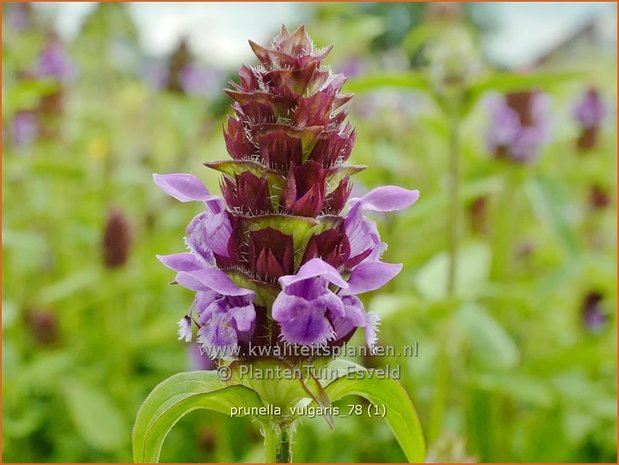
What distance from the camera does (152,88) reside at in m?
3.74

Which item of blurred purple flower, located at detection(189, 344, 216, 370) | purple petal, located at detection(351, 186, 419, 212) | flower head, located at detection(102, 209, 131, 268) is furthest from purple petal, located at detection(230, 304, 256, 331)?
flower head, located at detection(102, 209, 131, 268)

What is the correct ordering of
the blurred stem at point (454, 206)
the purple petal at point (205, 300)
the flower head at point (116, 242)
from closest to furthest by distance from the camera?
1. the purple petal at point (205, 300)
2. the blurred stem at point (454, 206)
3. the flower head at point (116, 242)

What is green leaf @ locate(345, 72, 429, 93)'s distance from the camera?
1.83 metres

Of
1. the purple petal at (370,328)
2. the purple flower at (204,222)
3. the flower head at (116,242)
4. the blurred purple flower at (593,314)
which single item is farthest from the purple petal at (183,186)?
the blurred purple flower at (593,314)

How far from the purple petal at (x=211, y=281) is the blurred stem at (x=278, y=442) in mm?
179

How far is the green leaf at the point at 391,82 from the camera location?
5.99 ft

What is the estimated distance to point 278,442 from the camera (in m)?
0.91

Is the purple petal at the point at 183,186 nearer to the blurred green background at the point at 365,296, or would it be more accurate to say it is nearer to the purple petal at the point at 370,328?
the purple petal at the point at 370,328

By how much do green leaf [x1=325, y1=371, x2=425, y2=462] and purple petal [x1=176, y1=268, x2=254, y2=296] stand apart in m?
0.17

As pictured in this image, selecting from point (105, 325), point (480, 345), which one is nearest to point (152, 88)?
point (105, 325)

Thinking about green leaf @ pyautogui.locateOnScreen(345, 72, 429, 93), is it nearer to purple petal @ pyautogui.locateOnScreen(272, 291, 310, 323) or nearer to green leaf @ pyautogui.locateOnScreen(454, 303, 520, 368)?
green leaf @ pyautogui.locateOnScreen(454, 303, 520, 368)

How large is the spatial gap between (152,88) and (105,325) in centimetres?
133

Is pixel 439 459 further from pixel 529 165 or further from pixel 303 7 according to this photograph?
pixel 303 7

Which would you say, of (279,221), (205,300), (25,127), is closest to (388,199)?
(279,221)
